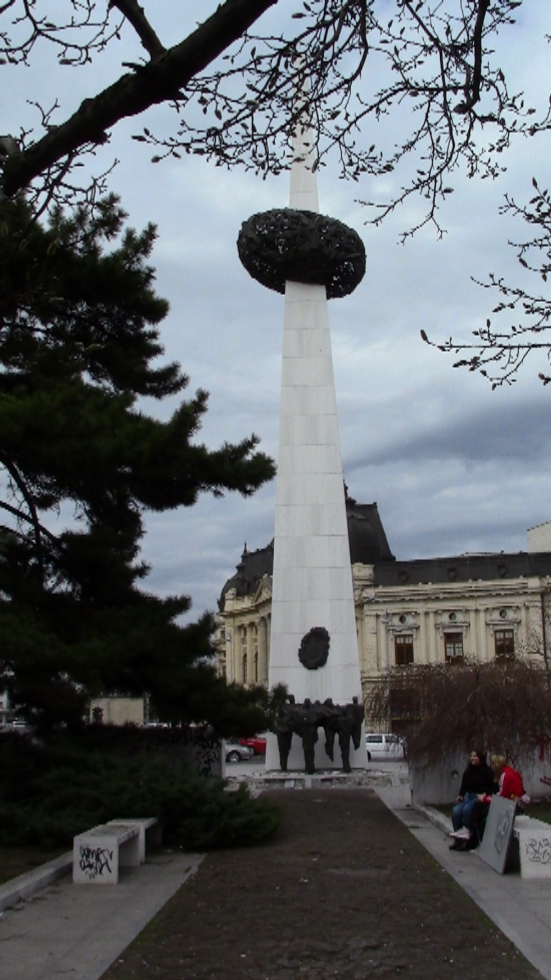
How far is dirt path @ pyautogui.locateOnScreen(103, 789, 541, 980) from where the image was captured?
6.91m

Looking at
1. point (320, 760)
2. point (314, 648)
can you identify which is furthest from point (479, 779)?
point (314, 648)

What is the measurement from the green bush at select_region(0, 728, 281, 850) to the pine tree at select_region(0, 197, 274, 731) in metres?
0.80

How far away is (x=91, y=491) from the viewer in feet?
49.1

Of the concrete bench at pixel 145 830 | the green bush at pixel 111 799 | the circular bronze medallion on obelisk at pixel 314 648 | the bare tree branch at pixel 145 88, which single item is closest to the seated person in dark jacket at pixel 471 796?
the green bush at pixel 111 799

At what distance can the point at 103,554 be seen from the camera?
48.5 ft

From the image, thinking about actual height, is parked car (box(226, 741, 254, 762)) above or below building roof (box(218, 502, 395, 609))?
below

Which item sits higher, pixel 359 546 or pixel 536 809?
pixel 359 546

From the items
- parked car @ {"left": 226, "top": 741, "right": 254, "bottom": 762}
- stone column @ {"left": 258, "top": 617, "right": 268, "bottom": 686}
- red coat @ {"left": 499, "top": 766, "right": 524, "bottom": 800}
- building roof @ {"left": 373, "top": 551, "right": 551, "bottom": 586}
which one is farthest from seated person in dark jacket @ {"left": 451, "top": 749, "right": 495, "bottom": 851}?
stone column @ {"left": 258, "top": 617, "right": 268, "bottom": 686}

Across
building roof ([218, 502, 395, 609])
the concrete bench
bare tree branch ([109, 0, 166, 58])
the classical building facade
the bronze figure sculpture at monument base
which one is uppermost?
building roof ([218, 502, 395, 609])

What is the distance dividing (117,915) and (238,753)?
1575 inches

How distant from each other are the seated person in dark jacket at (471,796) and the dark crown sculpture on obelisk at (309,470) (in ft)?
42.1

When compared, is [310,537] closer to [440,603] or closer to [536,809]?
[536,809]

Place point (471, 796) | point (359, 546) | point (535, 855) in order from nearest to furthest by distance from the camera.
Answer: point (535, 855)
point (471, 796)
point (359, 546)

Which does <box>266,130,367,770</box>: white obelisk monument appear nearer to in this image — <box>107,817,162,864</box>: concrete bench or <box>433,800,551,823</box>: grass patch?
<box>433,800,551,823</box>: grass patch
